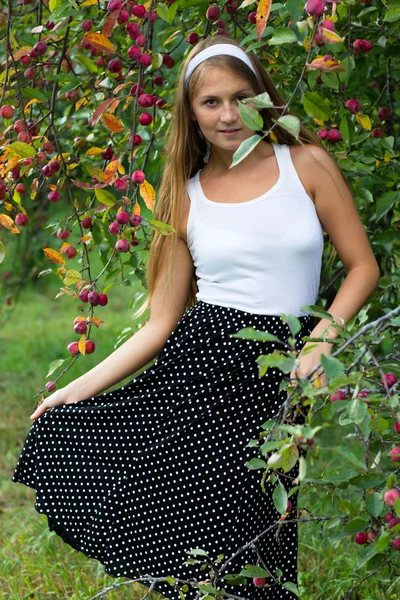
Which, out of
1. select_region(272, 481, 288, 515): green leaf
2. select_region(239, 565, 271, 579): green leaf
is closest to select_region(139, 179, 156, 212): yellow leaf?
select_region(272, 481, 288, 515): green leaf

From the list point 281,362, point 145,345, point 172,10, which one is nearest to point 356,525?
point 281,362

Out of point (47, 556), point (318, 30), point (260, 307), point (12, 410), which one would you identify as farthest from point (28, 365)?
point (318, 30)

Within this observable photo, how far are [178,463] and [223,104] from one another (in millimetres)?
777

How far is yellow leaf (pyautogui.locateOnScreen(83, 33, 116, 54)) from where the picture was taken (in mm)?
1790

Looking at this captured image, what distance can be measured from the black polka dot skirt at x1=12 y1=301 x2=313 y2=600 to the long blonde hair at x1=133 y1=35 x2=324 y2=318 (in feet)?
0.56

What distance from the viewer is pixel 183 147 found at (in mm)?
2053

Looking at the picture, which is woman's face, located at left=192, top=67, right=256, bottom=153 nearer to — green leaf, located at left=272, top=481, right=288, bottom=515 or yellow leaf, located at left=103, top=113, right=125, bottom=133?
yellow leaf, located at left=103, top=113, right=125, bottom=133

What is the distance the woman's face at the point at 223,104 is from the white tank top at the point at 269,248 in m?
0.12

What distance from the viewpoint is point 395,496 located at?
1.36m

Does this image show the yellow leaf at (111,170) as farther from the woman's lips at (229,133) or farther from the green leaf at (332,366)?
the green leaf at (332,366)

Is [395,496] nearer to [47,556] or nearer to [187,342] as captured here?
[187,342]

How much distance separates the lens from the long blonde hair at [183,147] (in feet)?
6.37

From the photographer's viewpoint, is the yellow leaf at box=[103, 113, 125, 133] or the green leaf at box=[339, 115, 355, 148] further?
the green leaf at box=[339, 115, 355, 148]

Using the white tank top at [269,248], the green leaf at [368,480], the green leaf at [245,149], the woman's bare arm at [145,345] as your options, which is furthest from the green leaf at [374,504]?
the woman's bare arm at [145,345]
